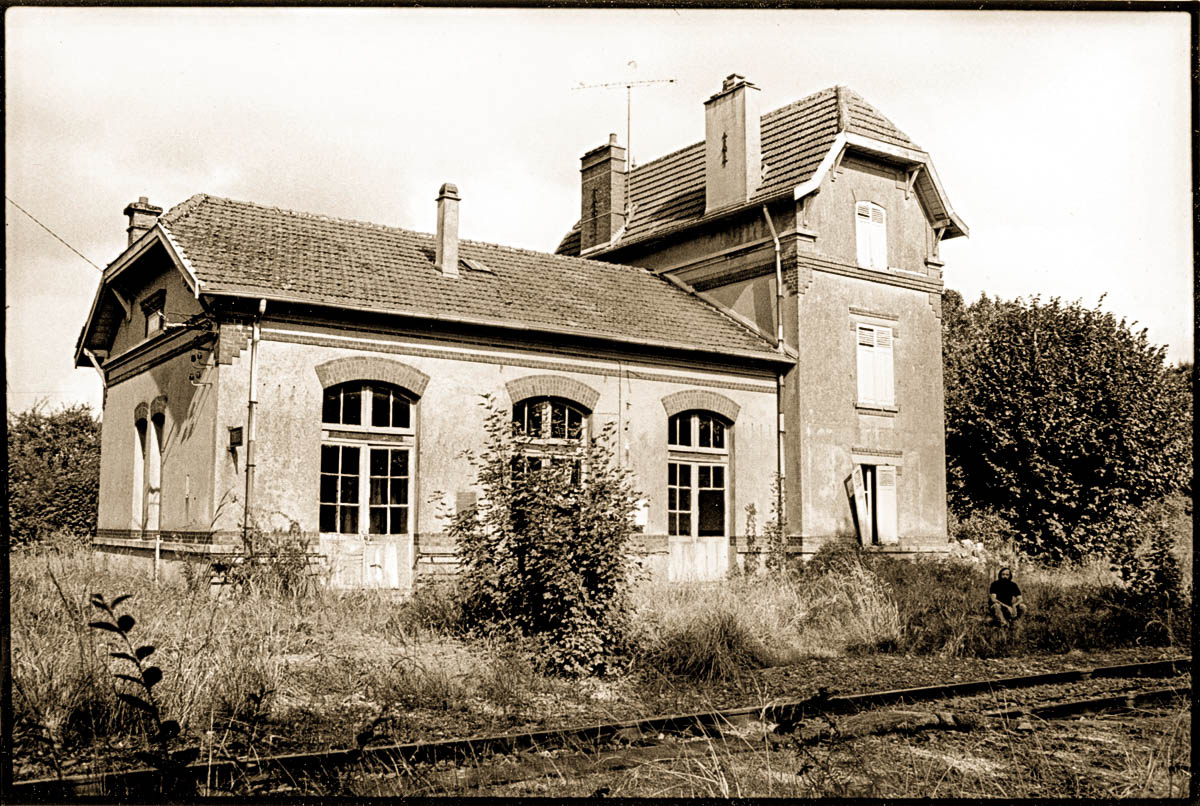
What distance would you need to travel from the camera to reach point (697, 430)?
17.5m

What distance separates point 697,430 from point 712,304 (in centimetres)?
330

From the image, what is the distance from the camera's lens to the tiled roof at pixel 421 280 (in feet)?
46.6

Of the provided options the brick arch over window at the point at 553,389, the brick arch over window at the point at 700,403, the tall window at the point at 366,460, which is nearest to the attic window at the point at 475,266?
the brick arch over window at the point at 553,389

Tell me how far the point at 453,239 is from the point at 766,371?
19.2 feet

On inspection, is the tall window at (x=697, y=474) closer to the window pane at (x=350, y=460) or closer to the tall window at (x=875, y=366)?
the tall window at (x=875, y=366)

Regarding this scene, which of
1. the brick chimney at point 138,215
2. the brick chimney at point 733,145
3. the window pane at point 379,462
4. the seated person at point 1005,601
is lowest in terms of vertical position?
the seated person at point 1005,601

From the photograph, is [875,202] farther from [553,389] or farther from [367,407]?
[367,407]

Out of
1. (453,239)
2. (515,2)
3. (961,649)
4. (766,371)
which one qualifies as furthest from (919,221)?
(515,2)

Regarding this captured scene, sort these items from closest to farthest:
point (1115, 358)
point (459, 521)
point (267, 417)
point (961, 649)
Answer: point (459, 521)
point (961, 649)
point (267, 417)
point (1115, 358)

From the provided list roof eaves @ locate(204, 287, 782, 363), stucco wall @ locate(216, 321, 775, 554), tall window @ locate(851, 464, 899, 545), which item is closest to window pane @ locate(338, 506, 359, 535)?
stucco wall @ locate(216, 321, 775, 554)

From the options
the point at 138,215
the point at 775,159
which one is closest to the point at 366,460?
the point at 138,215

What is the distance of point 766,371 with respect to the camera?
18.3 m

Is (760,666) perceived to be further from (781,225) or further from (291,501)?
(781,225)

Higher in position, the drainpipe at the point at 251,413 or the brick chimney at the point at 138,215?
the brick chimney at the point at 138,215
